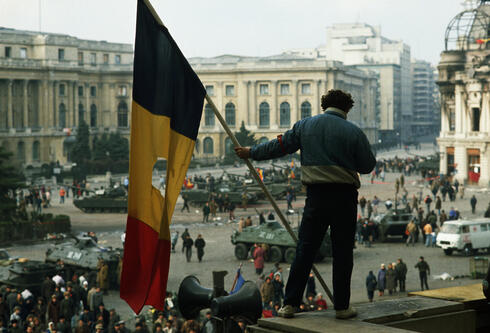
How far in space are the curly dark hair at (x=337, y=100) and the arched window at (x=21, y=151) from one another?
9177cm

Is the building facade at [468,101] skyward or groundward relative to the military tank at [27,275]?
skyward

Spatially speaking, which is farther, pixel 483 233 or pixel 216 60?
pixel 216 60

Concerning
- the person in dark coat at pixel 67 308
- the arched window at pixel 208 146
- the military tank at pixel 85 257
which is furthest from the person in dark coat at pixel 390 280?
the arched window at pixel 208 146

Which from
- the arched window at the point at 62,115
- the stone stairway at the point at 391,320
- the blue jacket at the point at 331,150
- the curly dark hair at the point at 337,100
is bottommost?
the stone stairway at the point at 391,320

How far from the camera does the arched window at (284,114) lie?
11200cm

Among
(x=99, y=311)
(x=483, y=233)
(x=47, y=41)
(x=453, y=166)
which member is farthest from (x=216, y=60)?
(x=99, y=311)

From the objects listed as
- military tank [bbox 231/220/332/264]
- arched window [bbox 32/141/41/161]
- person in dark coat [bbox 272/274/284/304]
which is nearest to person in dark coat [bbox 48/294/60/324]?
person in dark coat [bbox 272/274/284/304]

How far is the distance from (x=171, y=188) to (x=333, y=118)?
1.61 metres

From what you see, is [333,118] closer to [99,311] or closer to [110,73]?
[99,311]

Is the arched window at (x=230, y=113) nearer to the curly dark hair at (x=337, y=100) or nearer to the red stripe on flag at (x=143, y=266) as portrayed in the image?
the red stripe on flag at (x=143, y=266)

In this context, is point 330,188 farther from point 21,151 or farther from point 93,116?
point 93,116

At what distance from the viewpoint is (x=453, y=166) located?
6838 centimetres

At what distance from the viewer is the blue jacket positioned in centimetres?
564

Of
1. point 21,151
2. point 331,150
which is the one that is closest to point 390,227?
point 331,150
